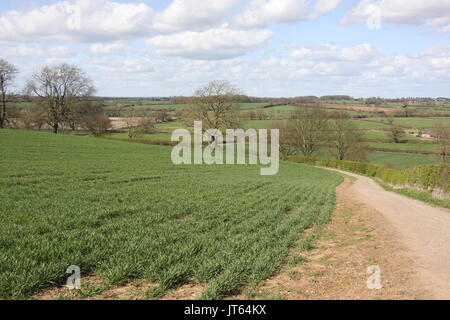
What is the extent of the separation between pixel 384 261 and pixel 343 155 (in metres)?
62.7

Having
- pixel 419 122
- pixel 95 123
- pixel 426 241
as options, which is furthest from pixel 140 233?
pixel 419 122

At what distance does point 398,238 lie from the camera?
28.9 feet

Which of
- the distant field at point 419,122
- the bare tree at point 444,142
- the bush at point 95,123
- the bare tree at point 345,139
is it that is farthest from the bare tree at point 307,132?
the bush at point 95,123

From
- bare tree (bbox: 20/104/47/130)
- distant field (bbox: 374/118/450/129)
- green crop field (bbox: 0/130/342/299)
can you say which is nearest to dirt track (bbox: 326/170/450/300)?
green crop field (bbox: 0/130/342/299)

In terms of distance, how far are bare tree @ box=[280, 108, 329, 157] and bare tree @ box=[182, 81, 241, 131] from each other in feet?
42.9

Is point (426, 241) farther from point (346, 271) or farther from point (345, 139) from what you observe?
point (345, 139)

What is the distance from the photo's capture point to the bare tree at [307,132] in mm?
66500

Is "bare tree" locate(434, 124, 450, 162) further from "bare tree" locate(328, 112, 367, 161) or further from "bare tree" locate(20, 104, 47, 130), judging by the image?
"bare tree" locate(20, 104, 47, 130)

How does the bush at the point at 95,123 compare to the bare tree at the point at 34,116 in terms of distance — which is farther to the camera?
the bush at the point at 95,123

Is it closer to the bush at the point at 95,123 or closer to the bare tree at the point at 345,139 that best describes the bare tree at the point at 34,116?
the bush at the point at 95,123

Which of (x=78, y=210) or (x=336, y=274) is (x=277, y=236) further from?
(x=78, y=210)

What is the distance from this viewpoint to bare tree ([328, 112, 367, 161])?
213 ft

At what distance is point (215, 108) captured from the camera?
5947cm

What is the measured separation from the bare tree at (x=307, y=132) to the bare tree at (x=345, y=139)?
68.2 inches
